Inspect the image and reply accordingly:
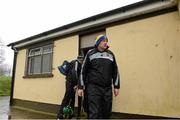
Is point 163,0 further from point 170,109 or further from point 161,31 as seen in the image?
point 170,109

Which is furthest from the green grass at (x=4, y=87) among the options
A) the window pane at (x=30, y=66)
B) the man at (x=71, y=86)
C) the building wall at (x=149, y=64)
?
the building wall at (x=149, y=64)

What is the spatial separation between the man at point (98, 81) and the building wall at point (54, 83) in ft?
13.0

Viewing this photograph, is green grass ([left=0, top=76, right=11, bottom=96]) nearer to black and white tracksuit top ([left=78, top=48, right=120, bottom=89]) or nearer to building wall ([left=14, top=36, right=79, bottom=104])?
building wall ([left=14, top=36, right=79, bottom=104])

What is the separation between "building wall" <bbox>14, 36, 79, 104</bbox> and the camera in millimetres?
9367

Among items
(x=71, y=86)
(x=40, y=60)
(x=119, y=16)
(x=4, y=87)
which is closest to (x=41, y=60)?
(x=40, y=60)

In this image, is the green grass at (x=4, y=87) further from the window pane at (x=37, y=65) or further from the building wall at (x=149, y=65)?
the building wall at (x=149, y=65)

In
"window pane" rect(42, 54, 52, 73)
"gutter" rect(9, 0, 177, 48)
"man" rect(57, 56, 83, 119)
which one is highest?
"gutter" rect(9, 0, 177, 48)

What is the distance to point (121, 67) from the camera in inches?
290

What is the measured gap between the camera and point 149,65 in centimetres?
666

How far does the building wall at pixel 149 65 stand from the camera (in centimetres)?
616

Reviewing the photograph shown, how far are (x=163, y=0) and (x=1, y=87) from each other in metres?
20.3

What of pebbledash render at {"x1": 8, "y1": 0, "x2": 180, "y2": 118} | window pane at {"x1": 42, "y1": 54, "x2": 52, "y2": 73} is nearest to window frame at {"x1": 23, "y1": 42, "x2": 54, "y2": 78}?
window pane at {"x1": 42, "y1": 54, "x2": 52, "y2": 73}

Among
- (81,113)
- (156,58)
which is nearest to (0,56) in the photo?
(81,113)

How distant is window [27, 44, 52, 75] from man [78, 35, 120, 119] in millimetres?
5430
